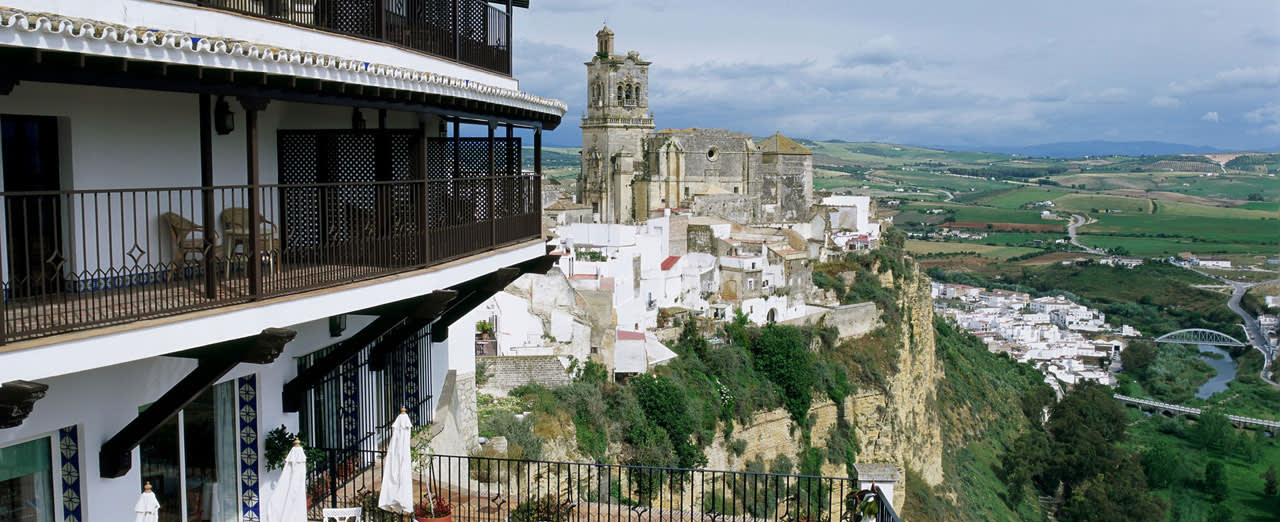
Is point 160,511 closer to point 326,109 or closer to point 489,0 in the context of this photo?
point 326,109

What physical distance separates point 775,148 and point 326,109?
53554 millimetres

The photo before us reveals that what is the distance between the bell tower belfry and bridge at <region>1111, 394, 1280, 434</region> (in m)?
51.9

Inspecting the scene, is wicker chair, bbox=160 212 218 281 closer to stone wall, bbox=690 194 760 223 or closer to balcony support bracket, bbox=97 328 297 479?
balcony support bracket, bbox=97 328 297 479

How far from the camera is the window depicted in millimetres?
7027

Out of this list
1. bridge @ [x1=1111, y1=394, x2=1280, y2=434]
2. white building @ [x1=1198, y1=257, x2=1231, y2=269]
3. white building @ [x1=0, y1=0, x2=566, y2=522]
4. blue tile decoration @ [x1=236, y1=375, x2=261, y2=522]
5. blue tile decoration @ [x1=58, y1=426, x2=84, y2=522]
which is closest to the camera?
white building @ [x1=0, y1=0, x2=566, y2=522]

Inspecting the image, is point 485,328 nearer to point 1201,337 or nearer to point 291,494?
point 291,494

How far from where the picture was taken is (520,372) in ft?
79.3

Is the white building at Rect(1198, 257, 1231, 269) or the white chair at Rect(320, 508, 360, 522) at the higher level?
the white chair at Rect(320, 508, 360, 522)

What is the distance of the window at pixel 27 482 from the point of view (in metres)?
7.03

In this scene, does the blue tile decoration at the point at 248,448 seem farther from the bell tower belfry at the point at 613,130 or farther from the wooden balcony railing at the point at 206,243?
the bell tower belfry at the point at 613,130

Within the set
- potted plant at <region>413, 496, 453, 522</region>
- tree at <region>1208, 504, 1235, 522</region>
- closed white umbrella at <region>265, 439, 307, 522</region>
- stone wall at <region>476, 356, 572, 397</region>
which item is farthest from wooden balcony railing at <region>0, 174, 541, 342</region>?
tree at <region>1208, 504, 1235, 522</region>

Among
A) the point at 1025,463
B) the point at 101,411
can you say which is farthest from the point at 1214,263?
the point at 101,411

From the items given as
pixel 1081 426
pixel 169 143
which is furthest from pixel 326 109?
pixel 1081 426

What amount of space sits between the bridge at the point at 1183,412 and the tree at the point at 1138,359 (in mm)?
10563
